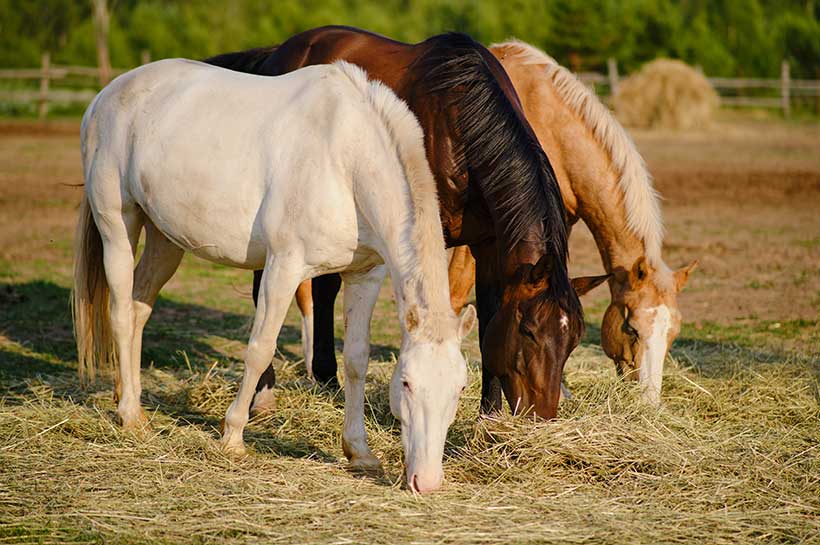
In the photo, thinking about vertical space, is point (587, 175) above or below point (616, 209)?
above

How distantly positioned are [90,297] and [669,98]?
22.0 metres

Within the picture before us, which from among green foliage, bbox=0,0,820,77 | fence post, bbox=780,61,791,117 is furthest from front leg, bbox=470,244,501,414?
green foliage, bbox=0,0,820,77

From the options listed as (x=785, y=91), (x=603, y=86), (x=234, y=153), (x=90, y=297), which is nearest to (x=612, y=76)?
(x=603, y=86)

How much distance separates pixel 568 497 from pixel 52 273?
6491 millimetres

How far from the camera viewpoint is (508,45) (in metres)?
6.36

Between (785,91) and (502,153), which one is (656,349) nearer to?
(502,153)

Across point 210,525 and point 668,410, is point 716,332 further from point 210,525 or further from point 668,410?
point 210,525

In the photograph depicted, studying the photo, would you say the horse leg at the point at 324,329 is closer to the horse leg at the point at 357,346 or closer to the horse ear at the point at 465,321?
the horse leg at the point at 357,346

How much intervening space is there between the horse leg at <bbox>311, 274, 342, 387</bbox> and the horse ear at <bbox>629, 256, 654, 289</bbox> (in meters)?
1.74

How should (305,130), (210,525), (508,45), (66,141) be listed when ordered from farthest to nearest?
(66,141) → (508,45) → (305,130) → (210,525)

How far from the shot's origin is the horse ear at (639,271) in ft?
18.0

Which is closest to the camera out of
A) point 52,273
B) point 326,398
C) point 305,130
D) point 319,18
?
point 305,130

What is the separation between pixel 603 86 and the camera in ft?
101

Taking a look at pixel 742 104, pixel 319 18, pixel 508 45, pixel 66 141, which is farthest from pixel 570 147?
pixel 319 18
